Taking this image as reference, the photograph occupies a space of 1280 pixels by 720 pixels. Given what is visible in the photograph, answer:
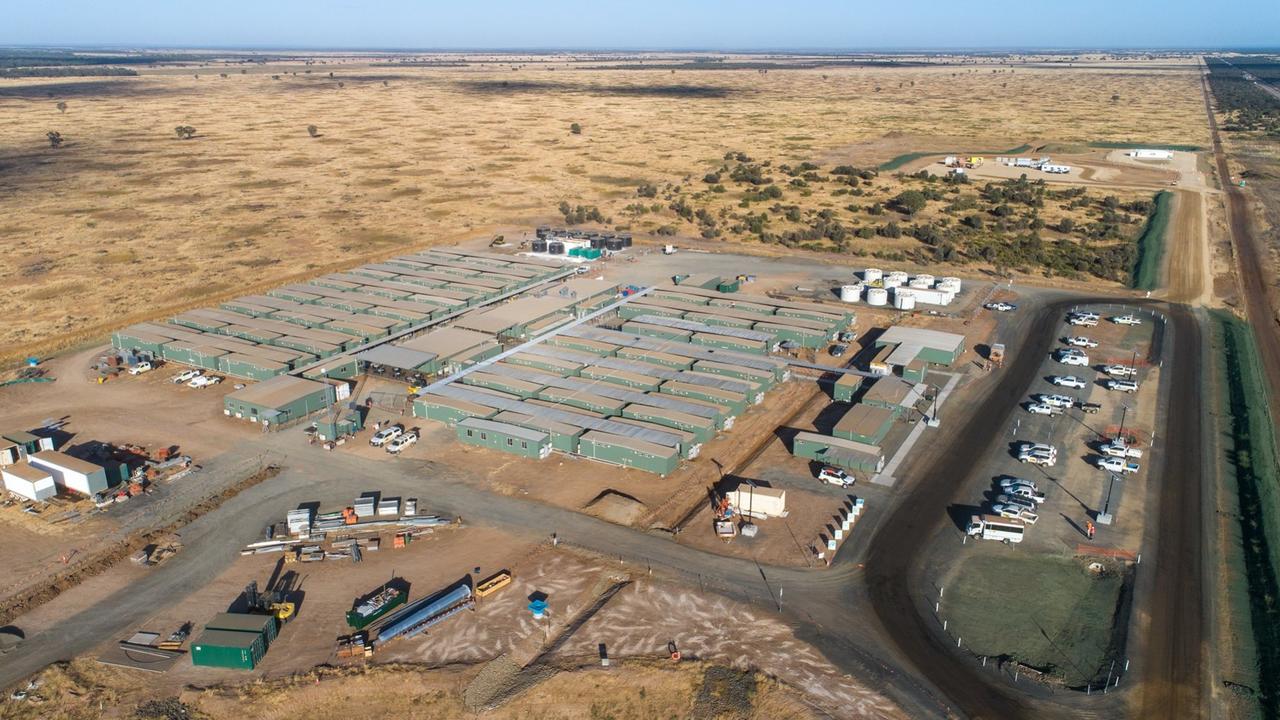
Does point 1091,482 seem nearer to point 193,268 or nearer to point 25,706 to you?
point 25,706

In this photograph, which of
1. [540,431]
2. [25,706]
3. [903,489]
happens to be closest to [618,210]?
[540,431]

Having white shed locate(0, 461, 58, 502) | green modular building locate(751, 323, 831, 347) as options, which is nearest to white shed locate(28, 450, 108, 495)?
white shed locate(0, 461, 58, 502)

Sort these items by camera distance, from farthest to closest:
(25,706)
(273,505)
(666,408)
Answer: (666,408) < (273,505) < (25,706)

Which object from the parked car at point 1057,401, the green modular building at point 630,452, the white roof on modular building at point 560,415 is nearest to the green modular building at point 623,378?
the white roof on modular building at point 560,415

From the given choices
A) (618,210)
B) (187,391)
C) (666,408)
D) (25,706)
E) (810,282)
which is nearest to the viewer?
(25,706)

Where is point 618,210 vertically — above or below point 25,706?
above

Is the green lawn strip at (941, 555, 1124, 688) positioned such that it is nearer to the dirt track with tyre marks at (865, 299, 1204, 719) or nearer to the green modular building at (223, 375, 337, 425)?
the dirt track with tyre marks at (865, 299, 1204, 719)
